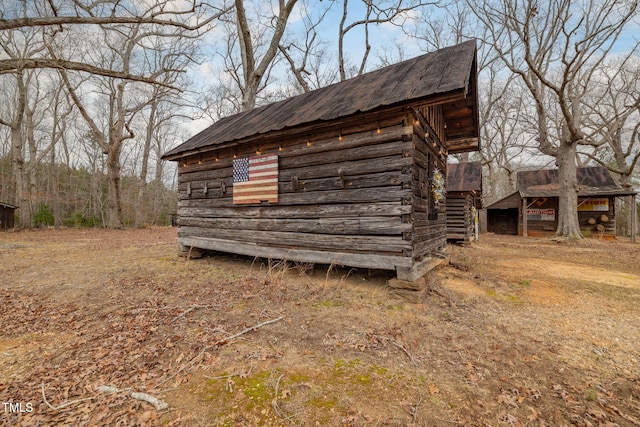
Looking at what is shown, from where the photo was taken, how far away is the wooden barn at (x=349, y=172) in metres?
5.41

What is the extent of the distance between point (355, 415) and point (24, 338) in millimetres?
4652

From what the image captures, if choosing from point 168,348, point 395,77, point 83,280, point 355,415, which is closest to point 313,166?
point 395,77

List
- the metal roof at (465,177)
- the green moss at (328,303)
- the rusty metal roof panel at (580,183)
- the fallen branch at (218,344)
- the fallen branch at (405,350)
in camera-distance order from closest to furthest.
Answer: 1. the fallen branch at (218,344)
2. the fallen branch at (405,350)
3. the green moss at (328,303)
4. the metal roof at (465,177)
5. the rusty metal roof panel at (580,183)

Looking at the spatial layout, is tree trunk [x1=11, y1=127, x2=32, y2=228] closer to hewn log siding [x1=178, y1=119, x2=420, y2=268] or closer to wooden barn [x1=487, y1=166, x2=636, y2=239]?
hewn log siding [x1=178, y1=119, x2=420, y2=268]

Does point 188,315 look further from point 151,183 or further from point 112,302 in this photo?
point 151,183

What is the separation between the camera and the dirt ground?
2.49 m

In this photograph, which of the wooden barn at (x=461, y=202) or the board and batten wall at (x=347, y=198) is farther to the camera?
the wooden barn at (x=461, y=202)

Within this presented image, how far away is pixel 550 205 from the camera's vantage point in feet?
68.5

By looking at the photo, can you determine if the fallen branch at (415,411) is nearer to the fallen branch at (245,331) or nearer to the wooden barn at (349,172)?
the fallen branch at (245,331)

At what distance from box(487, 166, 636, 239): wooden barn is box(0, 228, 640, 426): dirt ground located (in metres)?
16.4

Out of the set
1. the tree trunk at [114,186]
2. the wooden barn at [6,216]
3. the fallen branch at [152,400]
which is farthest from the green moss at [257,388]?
the wooden barn at [6,216]

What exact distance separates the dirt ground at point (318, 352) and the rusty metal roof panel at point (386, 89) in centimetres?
357

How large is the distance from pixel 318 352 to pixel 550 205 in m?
24.5

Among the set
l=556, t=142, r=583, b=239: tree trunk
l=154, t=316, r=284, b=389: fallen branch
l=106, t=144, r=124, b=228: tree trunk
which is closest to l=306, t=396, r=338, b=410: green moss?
l=154, t=316, r=284, b=389: fallen branch
